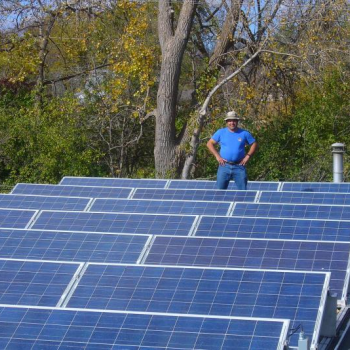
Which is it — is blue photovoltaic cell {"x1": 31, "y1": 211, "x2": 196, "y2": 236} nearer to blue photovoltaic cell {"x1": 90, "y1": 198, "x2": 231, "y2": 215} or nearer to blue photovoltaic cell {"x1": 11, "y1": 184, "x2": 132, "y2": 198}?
blue photovoltaic cell {"x1": 90, "y1": 198, "x2": 231, "y2": 215}

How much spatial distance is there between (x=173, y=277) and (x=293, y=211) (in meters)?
4.51

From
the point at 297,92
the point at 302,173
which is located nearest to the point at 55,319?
the point at 302,173

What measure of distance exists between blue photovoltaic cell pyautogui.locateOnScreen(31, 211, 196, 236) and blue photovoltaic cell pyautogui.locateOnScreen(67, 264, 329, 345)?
2834 millimetres

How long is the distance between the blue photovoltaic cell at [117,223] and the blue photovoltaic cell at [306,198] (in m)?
2.43

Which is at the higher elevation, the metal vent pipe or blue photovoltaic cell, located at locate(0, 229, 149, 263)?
blue photovoltaic cell, located at locate(0, 229, 149, 263)

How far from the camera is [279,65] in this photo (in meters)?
20.4

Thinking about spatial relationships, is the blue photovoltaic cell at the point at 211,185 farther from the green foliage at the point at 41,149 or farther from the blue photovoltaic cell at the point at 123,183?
the green foliage at the point at 41,149

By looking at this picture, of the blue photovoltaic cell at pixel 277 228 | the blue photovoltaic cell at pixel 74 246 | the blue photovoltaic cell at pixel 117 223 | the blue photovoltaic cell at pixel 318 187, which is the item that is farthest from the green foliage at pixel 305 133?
the blue photovoltaic cell at pixel 74 246

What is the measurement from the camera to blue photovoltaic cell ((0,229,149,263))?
8453mm

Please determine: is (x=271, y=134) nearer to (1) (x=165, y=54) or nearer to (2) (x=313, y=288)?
(1) (x=165, y=54)

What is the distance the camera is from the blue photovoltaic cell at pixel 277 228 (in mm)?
9023

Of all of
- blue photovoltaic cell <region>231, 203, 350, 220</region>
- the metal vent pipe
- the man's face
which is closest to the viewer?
blue photovoltaic cell <region>231, 203, 350, 220</region>

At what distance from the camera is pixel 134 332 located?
5.44m

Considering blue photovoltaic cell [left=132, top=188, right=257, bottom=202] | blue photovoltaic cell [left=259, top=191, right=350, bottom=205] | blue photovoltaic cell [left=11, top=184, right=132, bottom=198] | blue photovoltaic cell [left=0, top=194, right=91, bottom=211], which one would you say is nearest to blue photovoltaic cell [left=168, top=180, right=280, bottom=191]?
blue photovoltaic cell [left=132, top=188, right=257, bottom=202]
